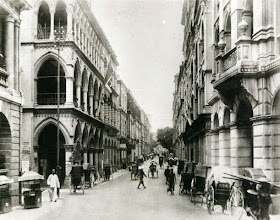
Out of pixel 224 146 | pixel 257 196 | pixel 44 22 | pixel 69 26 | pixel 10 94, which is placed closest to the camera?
pixel 257 196

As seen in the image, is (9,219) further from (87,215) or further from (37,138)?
(37,138)

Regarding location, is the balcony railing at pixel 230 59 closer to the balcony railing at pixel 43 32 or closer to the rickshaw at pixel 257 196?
the rickshaw at pixel 257 196

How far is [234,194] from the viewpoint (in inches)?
567

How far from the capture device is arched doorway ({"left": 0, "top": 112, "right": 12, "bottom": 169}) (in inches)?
736

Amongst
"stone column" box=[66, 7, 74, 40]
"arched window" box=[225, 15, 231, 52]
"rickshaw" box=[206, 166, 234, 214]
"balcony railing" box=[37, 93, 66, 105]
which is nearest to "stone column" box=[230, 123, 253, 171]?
"rickshaw" box=[206, 166, 234, 214]

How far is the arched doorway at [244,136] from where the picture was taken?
17062mm

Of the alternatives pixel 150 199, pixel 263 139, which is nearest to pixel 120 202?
pixel 150 199

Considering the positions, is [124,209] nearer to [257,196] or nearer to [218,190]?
[218,190]

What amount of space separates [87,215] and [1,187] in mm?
3591

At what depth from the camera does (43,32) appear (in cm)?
3238

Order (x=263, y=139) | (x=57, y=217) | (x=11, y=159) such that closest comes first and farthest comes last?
(x=263, y=139)
(x=57, y=217)
(x=11, y=159)

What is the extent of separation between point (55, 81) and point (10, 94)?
1544 centimetres

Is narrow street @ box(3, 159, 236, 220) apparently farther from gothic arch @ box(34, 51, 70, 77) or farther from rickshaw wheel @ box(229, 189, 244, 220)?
gothic arch @ box(34, 51, 70, 77)

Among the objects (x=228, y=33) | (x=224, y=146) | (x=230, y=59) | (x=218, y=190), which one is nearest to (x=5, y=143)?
(x=218, y=190)
